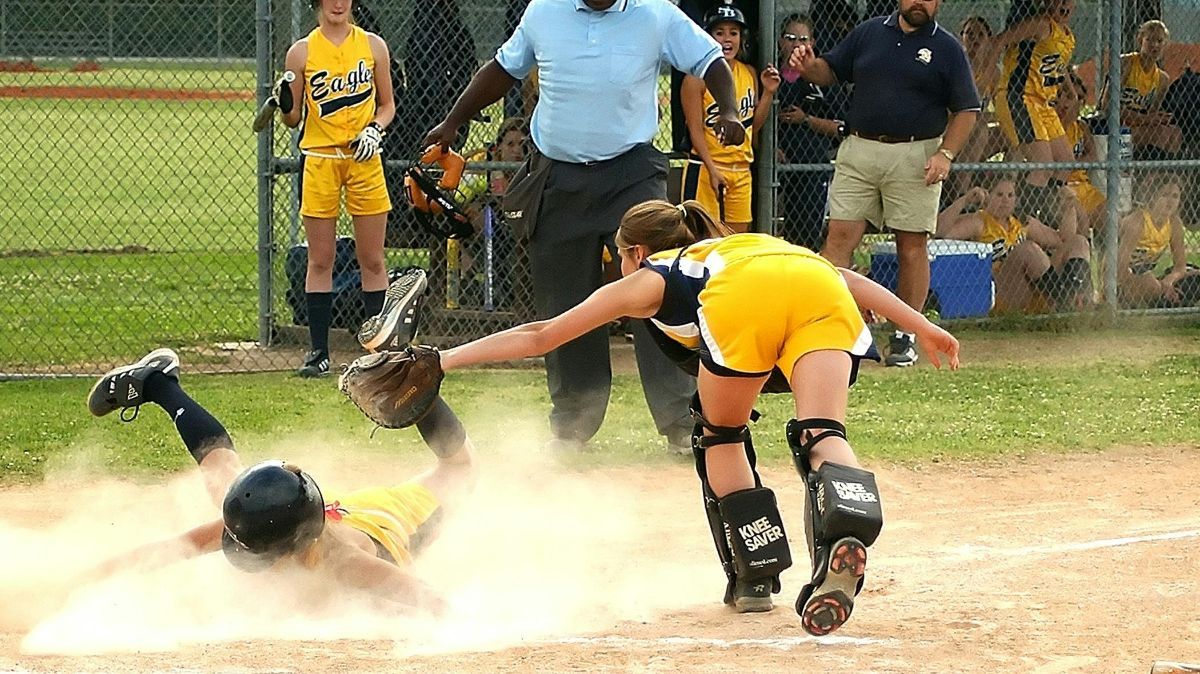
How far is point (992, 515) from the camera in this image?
22.2 ft

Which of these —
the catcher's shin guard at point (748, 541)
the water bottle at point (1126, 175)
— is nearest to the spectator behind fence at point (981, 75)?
the water bottle at point (1126, 175)

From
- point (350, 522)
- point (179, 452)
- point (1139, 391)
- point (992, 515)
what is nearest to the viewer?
point (350, 522)

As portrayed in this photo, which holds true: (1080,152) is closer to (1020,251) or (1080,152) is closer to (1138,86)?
(1138,86)

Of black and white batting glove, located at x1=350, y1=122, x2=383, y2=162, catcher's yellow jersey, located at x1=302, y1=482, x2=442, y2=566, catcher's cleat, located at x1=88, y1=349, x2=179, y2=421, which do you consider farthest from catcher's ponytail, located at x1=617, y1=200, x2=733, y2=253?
black and white batting glove, located at x1=350, y1=122, x2=383, y2=162

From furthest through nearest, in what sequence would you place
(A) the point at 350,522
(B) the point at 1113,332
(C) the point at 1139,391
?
(B) the point at 1113,332 → (C) the point at 1139,391 → (A) the point at 350,522

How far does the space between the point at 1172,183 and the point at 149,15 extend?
35.5 ft

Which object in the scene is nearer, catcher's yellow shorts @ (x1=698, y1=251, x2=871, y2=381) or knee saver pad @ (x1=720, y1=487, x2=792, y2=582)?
catcher's yellow shorts @ (x1=698, y1=251, x2=871, y2=381)

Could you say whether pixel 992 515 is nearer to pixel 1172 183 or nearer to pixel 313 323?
pixel 313 323

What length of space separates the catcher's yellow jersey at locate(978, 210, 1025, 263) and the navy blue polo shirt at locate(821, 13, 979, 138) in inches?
81.0

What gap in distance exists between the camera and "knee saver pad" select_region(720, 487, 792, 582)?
5.27 m

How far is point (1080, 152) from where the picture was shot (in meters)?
12.1

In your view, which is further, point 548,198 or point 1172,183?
point 1172,183

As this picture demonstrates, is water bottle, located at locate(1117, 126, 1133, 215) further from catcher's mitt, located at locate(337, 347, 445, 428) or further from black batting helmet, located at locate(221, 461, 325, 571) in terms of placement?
black batting helmet, located at locate(221, 461, 325, 571)

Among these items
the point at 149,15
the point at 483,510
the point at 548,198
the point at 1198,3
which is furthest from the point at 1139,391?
the point at 149,15
